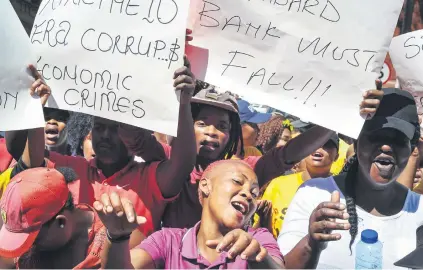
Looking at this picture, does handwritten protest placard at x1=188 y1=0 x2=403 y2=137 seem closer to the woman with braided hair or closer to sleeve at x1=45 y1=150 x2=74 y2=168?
the woman with braided hair

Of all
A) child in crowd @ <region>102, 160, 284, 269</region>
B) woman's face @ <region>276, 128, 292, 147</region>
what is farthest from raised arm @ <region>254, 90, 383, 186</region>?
woman's face @ <region>276, 128, 292, 147</region>

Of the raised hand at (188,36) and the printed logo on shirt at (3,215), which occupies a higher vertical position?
the raised hand at (188,36)

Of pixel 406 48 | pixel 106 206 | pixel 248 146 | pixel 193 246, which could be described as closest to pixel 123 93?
pixel 193 246

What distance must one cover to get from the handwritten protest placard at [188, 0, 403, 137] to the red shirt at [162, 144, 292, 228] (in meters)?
0.36

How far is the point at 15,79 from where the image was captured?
3254mm

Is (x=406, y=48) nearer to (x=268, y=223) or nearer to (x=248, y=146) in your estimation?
(x=268, y=223)

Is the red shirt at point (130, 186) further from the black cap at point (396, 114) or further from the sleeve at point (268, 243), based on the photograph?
the black cap at point (396, 114)

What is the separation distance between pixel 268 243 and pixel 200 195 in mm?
301

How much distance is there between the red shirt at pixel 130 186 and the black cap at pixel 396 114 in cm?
93

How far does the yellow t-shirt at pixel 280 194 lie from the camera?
397 cm

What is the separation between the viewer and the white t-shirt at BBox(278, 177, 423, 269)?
9.50ft

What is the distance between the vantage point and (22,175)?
9.20 feet

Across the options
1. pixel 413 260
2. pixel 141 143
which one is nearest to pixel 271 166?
pixel 141 143

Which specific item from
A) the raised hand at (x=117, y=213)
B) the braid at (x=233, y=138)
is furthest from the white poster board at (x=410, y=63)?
the raised hand at (x=117, y=213)
